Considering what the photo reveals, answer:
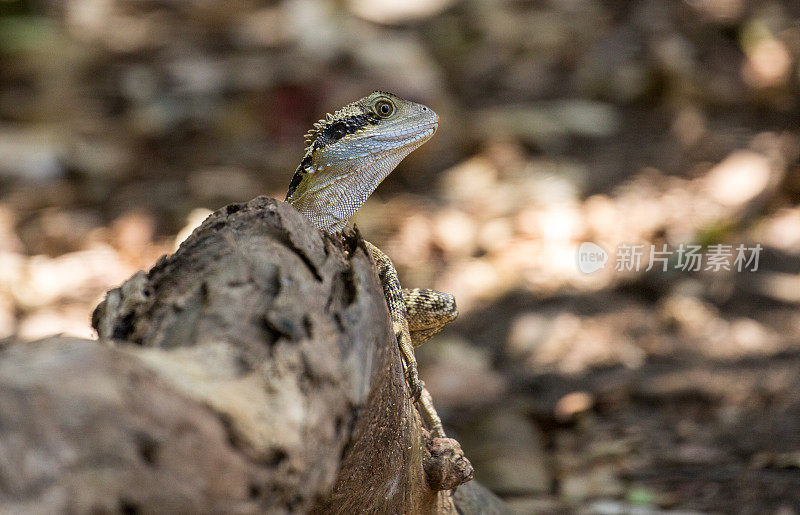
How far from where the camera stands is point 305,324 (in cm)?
163

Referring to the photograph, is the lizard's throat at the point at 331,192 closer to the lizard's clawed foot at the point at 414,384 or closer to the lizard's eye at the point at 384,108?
the lizard's eye at the point at 384,108

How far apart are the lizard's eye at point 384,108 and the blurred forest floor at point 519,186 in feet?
8.18

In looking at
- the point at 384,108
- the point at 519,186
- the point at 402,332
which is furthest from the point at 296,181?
the point at 519,186

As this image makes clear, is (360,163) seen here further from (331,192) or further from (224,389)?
(224,389)

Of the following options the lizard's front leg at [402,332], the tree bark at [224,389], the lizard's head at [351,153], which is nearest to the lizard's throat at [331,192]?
the lizard's head at [351,153]

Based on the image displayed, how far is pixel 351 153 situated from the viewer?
120 inches

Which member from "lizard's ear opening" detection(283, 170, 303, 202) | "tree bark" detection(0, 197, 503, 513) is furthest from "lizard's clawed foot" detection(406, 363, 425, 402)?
"lizard's ear opening" detection(283, 170, 303, 202)

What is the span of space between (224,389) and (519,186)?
651 cm

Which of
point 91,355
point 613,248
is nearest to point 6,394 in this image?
point 91,355

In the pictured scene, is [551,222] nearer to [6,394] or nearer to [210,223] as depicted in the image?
[210,223]

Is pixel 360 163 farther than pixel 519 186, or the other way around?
pixel 519 186

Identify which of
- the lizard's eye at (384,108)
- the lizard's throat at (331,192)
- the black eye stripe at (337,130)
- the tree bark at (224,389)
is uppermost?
the lizard's eye at (384,108)

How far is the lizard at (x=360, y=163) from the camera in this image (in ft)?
9.83

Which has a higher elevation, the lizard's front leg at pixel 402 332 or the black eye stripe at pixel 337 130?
the black eye stripe at pixel 337 130
